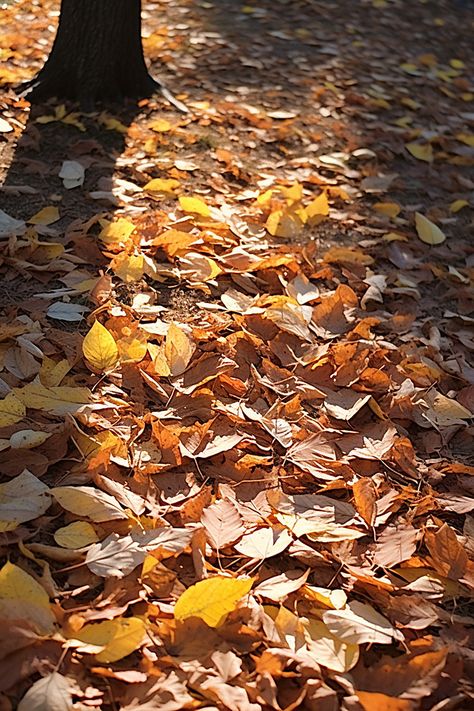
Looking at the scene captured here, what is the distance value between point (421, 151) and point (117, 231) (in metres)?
1.75

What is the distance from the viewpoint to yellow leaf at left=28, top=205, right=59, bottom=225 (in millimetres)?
2668

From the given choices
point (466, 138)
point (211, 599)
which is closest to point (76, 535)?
point (211, 599)

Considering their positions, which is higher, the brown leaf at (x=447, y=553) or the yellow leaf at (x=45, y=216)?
the yellow leaf at (x=45, y=216)

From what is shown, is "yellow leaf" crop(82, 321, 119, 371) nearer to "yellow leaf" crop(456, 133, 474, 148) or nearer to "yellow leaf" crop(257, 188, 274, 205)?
"yellow leaf" crop(257, 188, 274, 205)

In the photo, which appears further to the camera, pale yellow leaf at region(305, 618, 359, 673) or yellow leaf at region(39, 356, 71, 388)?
yellow leaf at region(39, 356, 71, 388)

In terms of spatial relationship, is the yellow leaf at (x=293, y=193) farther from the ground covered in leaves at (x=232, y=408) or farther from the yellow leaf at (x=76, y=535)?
the yellow leaf at (x=76, y=535)

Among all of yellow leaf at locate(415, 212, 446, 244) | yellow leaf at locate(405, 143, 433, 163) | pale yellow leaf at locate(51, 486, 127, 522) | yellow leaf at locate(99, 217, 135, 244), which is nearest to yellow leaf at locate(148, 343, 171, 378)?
pale yellow leaf at locate(51, 486, 127, 522)

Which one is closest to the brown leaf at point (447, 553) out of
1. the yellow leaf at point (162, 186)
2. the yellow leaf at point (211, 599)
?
the yellow leaf at point (211, 599)

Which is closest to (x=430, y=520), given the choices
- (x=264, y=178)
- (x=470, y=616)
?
(x=470, y=616)

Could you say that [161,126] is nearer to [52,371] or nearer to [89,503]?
[52,371]

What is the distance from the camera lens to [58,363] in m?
2.05

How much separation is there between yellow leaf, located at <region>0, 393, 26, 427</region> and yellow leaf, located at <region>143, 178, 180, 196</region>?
1.32 metres

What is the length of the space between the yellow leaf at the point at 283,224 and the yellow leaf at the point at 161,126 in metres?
0.79

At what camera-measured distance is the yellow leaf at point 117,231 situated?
260 centimetres
